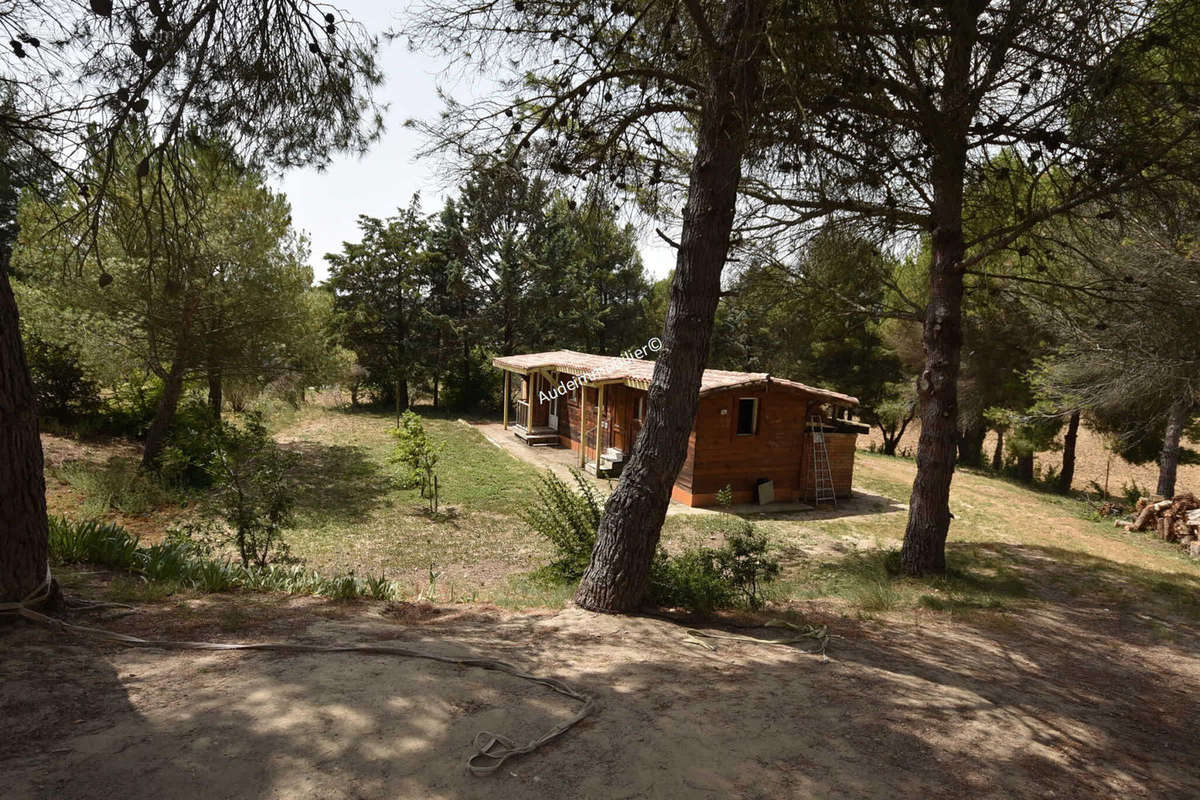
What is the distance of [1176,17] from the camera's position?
183 inches

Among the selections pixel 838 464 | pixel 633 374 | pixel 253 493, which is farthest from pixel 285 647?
pixel 838 464

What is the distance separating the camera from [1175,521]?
471 inches

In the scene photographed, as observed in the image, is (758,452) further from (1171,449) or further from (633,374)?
(1171,449)

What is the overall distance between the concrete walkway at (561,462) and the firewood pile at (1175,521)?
6.34m

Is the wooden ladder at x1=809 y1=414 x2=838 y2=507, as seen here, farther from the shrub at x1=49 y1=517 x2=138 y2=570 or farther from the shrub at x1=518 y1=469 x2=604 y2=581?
the shrub at x1=49 y1=517 x2=138 y2=570

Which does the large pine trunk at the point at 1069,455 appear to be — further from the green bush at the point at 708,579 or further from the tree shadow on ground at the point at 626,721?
the green bush at the point at 708,579

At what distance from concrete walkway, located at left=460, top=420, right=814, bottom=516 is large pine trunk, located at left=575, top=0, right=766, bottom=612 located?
4.89 metres

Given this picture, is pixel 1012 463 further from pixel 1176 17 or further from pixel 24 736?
pixel 24 736

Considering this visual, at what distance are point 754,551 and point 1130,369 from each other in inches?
381

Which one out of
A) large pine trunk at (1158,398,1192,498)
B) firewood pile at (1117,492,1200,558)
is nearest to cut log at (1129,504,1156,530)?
firewood pile at (1117,492,1200,558)

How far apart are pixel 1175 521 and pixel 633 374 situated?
35.9 ft

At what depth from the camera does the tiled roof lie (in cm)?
1396

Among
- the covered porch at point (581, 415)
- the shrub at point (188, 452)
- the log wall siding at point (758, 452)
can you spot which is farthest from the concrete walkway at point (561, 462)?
the shrub at point (188, 452)

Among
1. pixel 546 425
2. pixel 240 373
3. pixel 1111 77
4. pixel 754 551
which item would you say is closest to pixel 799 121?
pixel 1111 77
